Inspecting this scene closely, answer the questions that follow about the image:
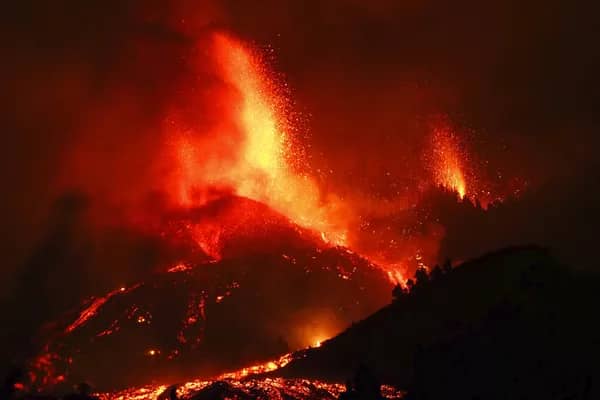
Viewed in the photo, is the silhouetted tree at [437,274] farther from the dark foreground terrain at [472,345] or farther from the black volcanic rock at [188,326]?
the black volcanic rock at [188,326]

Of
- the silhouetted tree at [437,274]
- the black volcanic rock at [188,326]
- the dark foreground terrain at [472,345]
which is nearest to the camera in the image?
the dark foreground terrain at [472,345]

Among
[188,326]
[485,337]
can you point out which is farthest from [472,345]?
[188,326]

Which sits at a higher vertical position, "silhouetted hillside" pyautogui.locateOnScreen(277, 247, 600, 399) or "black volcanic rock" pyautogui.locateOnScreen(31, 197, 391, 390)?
"black volcanic rock" pyautogui.locateOnScreen(31, 197, 391, 390)

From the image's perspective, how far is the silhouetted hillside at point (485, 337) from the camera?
6166cm

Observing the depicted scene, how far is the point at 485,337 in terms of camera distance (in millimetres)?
67750

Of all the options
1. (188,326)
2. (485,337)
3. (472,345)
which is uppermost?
(188,326)

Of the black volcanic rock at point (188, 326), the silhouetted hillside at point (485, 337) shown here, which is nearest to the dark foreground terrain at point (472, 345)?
the silhouetted hillside at point (485, 337)

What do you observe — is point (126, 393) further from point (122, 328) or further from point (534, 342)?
point (122, 328)

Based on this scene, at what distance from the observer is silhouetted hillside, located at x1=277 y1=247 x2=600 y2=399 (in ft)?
Answer: 202

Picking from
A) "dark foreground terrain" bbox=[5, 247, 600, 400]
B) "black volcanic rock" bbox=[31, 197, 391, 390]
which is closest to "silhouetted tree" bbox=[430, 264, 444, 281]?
"dark foreground terrain" bbox=[5, 247, 600, 400]

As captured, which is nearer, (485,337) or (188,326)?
(485,337)

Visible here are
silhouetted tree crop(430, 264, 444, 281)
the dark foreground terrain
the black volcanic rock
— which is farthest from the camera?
the black volcanic rock

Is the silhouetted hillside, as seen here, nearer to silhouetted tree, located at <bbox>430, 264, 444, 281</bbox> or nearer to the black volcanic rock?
silhouetted tree, located at <bbox>430, 264, 444, 281</bbox>

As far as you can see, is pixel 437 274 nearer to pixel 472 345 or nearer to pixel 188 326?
pixel 472 345
